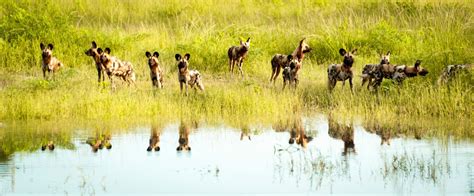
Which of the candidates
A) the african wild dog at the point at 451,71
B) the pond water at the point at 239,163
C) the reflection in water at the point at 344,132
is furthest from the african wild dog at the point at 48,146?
the african wild dog at the point at 451,71

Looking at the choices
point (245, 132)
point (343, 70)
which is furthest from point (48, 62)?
point (245, 132)

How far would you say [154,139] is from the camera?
13.7m

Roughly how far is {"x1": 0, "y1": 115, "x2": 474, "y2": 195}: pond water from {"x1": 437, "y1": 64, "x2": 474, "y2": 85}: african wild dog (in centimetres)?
329

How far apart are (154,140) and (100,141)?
0.66 m

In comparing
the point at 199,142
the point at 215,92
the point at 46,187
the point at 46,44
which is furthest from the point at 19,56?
the point at 46,187

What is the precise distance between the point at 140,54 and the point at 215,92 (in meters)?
4.77

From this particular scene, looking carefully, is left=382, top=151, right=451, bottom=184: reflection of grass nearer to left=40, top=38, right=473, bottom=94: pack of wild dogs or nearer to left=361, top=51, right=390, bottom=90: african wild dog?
left=40, top=38, right=473, bottom=94: pack of wild dogs

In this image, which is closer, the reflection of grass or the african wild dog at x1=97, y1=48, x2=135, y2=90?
the reflection of grass

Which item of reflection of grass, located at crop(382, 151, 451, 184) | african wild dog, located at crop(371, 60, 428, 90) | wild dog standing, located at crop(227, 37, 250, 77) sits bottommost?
reflection of grass, located at crop(382, 151, 451, 184)

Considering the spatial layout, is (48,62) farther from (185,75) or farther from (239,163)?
(239,163)

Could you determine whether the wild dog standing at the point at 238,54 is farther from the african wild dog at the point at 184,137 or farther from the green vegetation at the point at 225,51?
the african wild dog at the point at 184,137

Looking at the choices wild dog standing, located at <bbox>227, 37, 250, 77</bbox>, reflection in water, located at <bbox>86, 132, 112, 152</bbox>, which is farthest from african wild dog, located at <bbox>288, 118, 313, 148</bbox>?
wild dog standing, located at <bbox>227, 37, 250, 77</bbox>

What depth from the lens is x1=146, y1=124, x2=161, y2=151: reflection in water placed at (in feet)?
A: 42.8

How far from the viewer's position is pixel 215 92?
58.1ft
